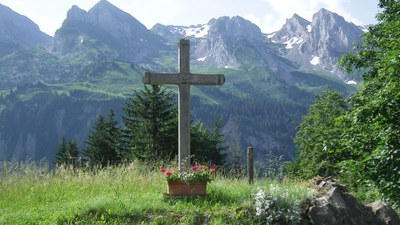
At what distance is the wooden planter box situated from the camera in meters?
10.5

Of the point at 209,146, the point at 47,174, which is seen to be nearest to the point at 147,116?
the point at 209,146

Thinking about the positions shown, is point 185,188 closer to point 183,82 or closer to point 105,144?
point 183,82

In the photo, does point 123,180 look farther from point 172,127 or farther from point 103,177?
point 172,127

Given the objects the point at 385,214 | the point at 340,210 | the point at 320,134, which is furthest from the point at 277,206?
the point at 320,134

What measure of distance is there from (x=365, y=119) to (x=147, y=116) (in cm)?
2980

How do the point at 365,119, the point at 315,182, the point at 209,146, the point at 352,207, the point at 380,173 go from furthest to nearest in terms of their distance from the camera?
1. the point at 209,146
2. the point at 365,119
3. the point at 380,173
4. the point at 315,182
5. the point at 352,207

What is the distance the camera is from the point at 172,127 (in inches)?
1591

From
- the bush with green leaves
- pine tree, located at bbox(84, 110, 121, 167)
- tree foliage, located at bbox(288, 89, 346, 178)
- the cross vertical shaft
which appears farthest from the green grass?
pine tree, located at bbox(84, 110, 121, 167)

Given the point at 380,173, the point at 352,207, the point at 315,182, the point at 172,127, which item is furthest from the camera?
the point at 172,127

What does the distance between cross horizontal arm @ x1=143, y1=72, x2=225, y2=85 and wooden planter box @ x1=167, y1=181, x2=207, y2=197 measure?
10.3ft

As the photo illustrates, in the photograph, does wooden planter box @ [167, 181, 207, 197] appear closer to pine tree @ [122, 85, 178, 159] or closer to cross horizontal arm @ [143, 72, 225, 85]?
cross horizontal arm @ [143, 72, 225, 85]

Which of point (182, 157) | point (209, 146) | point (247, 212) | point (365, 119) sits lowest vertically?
point (209, 146)

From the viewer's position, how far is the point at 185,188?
10.5 meters

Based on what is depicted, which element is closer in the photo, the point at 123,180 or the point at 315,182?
the point at 315,182
